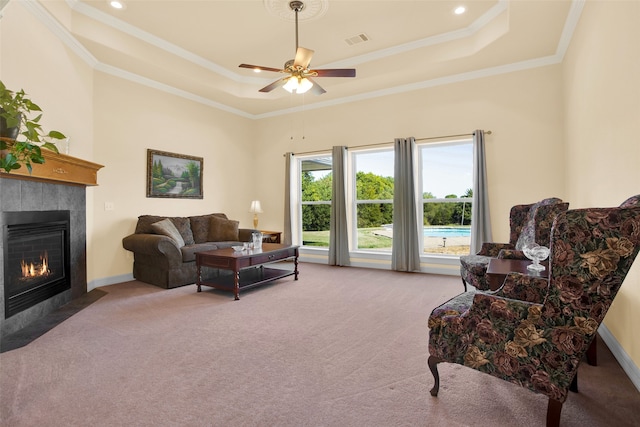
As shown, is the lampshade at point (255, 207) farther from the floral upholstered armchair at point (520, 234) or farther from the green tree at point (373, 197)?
the floral upholstered armchair at point (520, 234)

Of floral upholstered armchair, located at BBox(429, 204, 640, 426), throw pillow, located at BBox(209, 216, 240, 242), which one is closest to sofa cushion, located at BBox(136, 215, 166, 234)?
throw pillow, located at BBox(209, 216, 240, 242)

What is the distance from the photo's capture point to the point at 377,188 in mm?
6094

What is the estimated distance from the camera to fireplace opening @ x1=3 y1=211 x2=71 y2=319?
9.59 ft

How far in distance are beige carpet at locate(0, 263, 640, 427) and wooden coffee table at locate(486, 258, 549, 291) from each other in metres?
0.65

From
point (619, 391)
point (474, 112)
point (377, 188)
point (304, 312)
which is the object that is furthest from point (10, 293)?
point (474, 112)

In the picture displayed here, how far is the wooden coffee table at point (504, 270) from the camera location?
2306 millimetres

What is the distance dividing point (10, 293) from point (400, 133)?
545 centimetres

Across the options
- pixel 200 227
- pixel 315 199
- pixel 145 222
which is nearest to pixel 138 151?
pixel 145 222

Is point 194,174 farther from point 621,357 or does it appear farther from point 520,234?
point 621,357

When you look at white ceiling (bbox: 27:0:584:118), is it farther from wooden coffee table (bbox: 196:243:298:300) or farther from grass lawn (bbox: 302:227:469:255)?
wooden coffee table (bbox: 196:243:298:300)

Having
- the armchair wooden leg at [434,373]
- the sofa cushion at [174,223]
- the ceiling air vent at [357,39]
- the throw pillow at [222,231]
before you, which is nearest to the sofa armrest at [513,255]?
the armchair wooden leg at [434,373]

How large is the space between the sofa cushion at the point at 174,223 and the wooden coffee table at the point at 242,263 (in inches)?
35.4

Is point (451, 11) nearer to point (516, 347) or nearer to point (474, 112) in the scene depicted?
point (474, 112)

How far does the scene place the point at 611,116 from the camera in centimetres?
254
